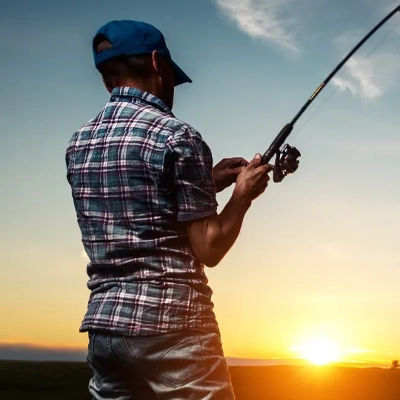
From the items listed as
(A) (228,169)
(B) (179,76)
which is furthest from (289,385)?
(B) (179,76)

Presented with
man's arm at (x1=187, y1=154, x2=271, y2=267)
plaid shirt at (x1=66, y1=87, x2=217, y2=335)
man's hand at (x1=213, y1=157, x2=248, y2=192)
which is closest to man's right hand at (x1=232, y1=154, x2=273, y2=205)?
man's arm at (x1=187, y1=154, x2=271, y2=267)

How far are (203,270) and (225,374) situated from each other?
41 centimetres

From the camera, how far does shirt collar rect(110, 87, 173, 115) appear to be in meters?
3.47

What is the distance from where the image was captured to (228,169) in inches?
158

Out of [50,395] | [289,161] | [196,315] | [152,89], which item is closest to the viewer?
[196,315]

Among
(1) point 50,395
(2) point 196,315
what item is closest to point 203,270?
(2) point 196,315

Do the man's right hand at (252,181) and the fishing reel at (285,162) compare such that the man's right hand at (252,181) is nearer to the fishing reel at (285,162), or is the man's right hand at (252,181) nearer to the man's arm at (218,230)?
the man's arm at (218,230)

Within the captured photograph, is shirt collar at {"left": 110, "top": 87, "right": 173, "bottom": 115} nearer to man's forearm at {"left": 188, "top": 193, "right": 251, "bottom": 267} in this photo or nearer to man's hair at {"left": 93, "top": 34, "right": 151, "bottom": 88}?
man's hair at {"left": 93, "top": 34, "right": 151, "bottom": 88}

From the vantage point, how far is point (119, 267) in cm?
326

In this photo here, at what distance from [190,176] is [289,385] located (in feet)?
40.9

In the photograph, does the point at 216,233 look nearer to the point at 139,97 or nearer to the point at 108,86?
the point at 139,97

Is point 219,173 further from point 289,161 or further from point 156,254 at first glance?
point 156,254

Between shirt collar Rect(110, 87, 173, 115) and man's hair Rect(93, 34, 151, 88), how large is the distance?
2.1 inches

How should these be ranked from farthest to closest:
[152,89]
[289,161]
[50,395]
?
[50,395], [289,161], [152,89]
